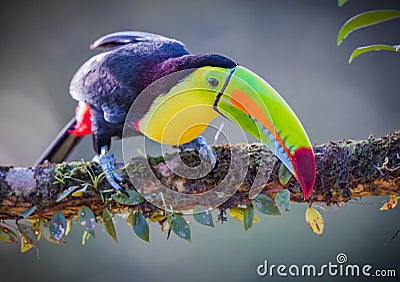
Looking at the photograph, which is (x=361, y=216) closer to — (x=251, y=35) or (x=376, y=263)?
(x=376, y=263)

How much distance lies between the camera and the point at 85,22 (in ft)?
17.7

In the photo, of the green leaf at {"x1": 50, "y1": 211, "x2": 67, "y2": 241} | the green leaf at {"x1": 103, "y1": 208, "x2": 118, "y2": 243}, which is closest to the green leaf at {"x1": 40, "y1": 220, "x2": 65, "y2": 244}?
the green leaf at {"x1": 50, "y1": 211, "x2": 67, "y2": 241}

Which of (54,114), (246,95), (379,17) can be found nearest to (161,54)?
(246,95)

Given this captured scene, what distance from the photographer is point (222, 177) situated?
1.93m

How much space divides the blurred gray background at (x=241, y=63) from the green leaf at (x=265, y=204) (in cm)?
192

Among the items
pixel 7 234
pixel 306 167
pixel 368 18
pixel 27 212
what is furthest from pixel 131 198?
pixel 368 18

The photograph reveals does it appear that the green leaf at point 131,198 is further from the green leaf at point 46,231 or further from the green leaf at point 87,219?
the green leaf at point 46,231

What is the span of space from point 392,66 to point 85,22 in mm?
2709

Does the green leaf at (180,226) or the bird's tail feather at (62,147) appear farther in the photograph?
the bird's tail feather at (62,147)

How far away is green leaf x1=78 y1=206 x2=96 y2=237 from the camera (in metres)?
1.88

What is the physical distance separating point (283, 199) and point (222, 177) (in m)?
0.22

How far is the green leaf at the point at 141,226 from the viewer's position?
6.25ft

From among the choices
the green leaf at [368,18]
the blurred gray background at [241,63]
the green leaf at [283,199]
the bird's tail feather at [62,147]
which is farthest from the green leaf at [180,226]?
the blurred gray background at [241,63]

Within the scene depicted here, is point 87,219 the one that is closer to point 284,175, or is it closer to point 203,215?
point 203,215
